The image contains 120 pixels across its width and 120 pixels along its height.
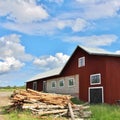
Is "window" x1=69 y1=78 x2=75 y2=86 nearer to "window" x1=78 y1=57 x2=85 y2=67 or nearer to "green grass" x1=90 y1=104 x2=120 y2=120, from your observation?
"window" x1=78 y1=57 x2=85 y2=67

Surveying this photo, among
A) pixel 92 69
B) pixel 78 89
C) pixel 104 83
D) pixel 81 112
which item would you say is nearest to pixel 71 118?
pixel 81 112

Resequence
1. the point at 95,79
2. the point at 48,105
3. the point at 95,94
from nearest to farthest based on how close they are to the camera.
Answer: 1. the point at 48,105
2. the point at 95,94
3. the point at 95,79

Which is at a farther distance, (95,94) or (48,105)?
(95,94)

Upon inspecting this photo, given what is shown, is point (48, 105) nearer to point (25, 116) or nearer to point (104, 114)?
point (25, 116)

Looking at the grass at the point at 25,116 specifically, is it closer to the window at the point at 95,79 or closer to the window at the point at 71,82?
the window at the point at 95,79

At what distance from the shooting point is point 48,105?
986 inches

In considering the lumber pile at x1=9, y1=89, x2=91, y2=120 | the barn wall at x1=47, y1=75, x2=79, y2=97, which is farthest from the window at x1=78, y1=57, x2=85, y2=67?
the lumber pile at x1=9, y1=89, x2=91, y2=120

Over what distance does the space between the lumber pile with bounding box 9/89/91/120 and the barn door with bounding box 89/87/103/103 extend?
8283mm

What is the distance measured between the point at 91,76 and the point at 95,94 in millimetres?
2345

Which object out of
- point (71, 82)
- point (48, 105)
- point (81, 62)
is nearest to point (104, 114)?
point (48, 105)

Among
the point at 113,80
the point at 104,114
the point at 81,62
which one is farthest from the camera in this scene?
the point at 81,62

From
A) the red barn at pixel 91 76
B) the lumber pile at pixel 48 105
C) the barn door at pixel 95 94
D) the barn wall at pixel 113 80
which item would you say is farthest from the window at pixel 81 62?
the lumber pile at pixel 48 105

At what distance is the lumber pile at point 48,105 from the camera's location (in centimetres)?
2425

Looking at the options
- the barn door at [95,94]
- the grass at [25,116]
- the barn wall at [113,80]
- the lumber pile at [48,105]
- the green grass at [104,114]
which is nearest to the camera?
the grass at [25,116]
